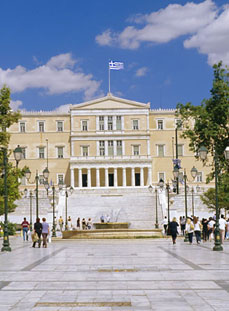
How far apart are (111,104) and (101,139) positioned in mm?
5478

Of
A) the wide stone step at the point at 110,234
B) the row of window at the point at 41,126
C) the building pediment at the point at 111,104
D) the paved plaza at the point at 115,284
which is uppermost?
the building pediment at the point at 111,104

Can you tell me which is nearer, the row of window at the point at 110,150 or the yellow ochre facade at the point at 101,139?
the yellow ochre facade at the point at 101,139

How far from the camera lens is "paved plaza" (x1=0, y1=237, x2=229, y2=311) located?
8.55 m

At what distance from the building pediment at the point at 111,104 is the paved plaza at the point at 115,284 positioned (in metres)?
66.3

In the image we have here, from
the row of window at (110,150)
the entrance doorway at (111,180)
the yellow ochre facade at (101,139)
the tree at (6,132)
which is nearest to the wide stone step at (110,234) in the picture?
the tree at (6,132)

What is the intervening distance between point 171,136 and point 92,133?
1182 cm

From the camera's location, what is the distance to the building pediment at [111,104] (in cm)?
8206

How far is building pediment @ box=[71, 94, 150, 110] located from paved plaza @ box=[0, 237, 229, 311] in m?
66.3

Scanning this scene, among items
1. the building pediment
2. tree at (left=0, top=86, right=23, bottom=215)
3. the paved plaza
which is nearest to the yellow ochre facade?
the building pediment

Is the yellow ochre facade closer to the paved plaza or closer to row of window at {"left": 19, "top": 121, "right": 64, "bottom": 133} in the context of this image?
row of window at {"left": 19, "top": 121, "right": 64, "bottom": 133}

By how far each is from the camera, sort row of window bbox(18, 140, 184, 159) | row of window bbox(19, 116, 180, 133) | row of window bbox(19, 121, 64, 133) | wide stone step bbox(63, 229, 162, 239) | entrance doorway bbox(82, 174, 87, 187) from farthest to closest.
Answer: row of window bbox(19, 121, 64, 133)
row of window bbox(19, 116, 180, 133)
row of window bbox(18, 140, 184, 159)
entrance doorway bbox(82, 174, 87, 187)
wide stone step bbox(63, 229, 162, 239)

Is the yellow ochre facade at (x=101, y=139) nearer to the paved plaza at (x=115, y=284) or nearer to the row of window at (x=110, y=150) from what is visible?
the row of window at (x=110, y=150)

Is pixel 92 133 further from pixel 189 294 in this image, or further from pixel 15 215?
pixel 189 294

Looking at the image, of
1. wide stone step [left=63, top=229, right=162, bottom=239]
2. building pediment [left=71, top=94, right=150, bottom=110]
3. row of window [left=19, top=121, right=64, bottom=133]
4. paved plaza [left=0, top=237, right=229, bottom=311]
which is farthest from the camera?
row of window [left=19, top=121, right=64, bottom=133]
